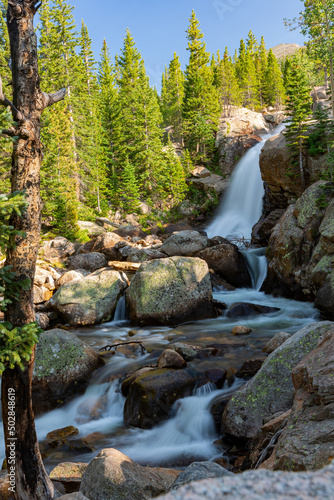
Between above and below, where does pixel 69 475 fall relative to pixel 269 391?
below

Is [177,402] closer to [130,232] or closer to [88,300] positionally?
[88,300]

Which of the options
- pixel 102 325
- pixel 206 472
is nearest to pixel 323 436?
pixel 206 472

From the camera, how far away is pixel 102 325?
1284cm

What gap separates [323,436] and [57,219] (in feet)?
87.1

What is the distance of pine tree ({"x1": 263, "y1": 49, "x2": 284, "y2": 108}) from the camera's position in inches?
2274

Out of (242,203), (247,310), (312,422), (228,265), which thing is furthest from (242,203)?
(312,422)

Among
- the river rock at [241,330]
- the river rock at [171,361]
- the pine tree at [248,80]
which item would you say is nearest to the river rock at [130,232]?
the river rock at [241,330]

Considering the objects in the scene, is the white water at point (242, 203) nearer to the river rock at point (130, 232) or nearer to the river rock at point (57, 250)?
the river rock at point (130, 232)

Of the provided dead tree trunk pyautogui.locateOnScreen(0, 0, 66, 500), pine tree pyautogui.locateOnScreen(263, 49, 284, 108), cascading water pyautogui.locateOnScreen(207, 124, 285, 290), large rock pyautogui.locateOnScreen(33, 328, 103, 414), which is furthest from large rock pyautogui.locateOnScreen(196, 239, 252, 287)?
pine tree pyautogui.locateOnScreen(263, 49, 284, 108)

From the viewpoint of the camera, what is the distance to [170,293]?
1212cm

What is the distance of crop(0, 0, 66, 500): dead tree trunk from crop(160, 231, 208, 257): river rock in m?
14.2

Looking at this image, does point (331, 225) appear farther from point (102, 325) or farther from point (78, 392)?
point (78, 392)

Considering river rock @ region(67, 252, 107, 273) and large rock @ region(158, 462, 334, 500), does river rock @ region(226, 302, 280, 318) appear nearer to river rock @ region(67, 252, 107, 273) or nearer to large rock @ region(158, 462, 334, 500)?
river rock @ region(67, 252, 107, 273)

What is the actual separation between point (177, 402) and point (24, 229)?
186 inches
